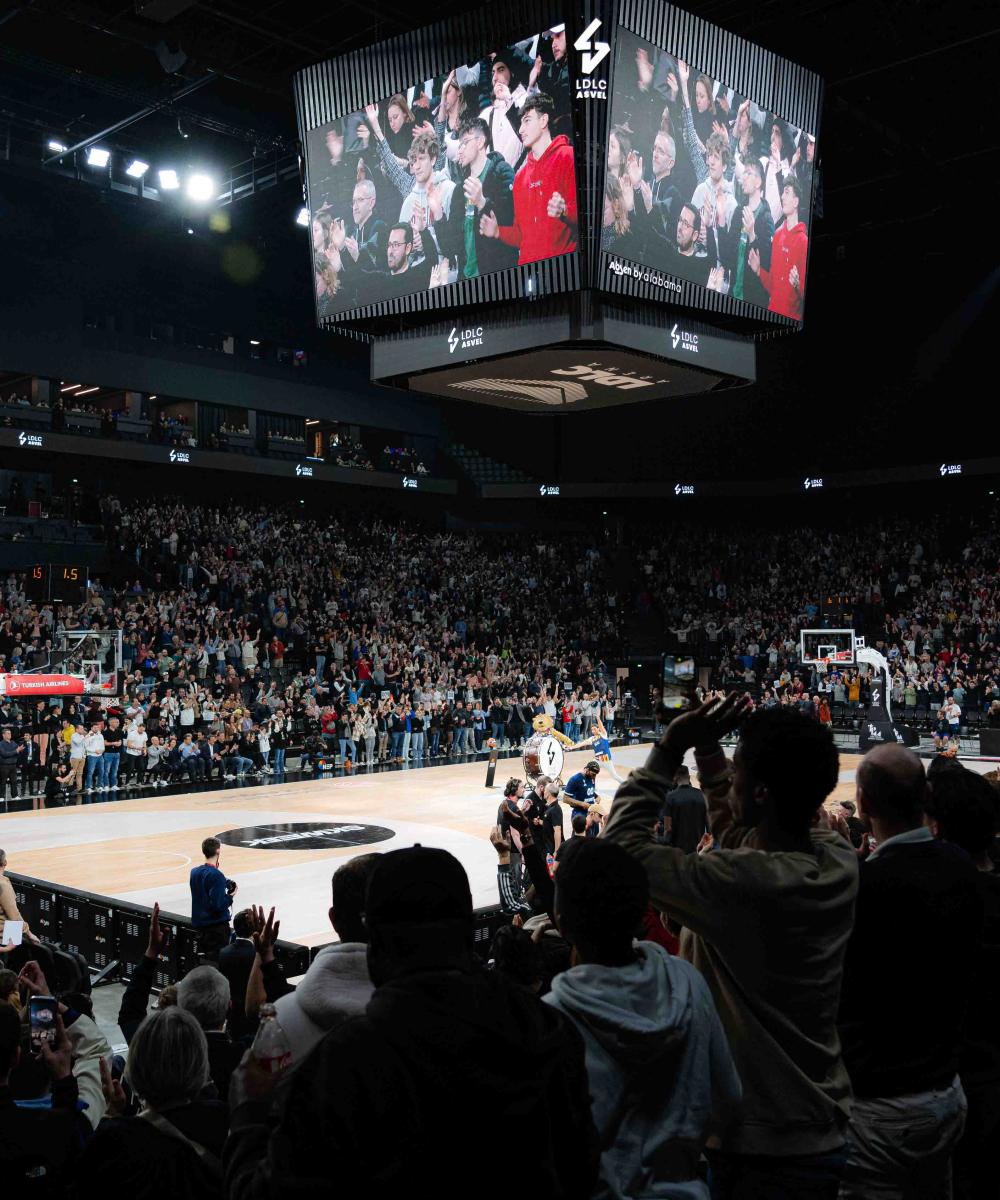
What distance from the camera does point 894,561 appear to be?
40562 mm

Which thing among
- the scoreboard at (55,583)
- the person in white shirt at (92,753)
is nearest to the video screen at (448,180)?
the person in white shirt at (92,753)

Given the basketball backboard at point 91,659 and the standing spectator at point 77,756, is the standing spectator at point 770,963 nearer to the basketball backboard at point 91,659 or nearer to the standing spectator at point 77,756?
the standing spectator at point 77,756

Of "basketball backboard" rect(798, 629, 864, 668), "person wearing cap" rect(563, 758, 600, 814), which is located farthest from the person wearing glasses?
"basketball backboard" rect(798, 629, 864, 668)

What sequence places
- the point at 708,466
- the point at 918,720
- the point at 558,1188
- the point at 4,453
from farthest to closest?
1. the point at 708,466
2. the point at 4,453
3. the point at 918,720
4. the point at 558,1188

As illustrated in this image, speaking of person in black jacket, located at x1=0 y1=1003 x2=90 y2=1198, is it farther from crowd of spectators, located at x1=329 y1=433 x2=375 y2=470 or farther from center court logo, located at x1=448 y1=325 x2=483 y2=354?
crowd of spectators, located at x1=329 y1=433 x2=375 y2=470

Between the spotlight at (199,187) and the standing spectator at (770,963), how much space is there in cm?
2614

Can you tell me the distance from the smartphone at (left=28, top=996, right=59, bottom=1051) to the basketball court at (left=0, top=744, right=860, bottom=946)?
7153 millimetres

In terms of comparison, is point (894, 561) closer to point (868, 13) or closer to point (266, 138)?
point (868, 13)

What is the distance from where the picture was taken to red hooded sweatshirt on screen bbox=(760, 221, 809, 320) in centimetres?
1636

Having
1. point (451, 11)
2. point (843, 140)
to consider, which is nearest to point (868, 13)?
point (843, 140)

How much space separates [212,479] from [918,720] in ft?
80.7

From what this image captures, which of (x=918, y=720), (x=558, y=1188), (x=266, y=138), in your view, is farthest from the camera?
(x=918, y=720)

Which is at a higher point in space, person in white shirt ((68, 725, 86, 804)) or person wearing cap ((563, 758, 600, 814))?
person wearing cap ((563, 758, 600, 814))

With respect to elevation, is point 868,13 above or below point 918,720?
above
